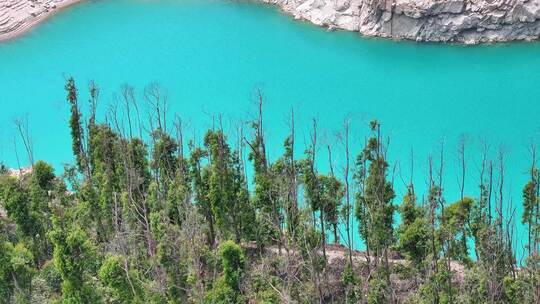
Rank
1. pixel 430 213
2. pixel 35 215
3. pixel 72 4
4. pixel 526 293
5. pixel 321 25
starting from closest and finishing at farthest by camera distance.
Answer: pixel 526 293, pixel 430 213, pixel 35 215, pixel 321 25, pixel 72 4

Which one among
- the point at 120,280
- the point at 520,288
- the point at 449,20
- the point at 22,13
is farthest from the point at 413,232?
the point at 22,13

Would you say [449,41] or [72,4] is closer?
[449,41]

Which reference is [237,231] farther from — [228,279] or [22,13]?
[22,13]

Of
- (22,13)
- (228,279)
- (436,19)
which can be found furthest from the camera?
(22,13)

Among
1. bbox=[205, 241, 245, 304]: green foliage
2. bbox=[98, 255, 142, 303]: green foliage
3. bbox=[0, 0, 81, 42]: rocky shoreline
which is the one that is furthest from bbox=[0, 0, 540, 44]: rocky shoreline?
bbox=[98, 255, 142, 303]: green foliage

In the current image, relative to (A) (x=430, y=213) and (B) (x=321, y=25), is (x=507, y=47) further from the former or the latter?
(A) (x=430, y=213)

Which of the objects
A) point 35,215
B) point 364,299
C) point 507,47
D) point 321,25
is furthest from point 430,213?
point 321,25

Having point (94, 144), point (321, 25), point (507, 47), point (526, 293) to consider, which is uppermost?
point (321, 25)
